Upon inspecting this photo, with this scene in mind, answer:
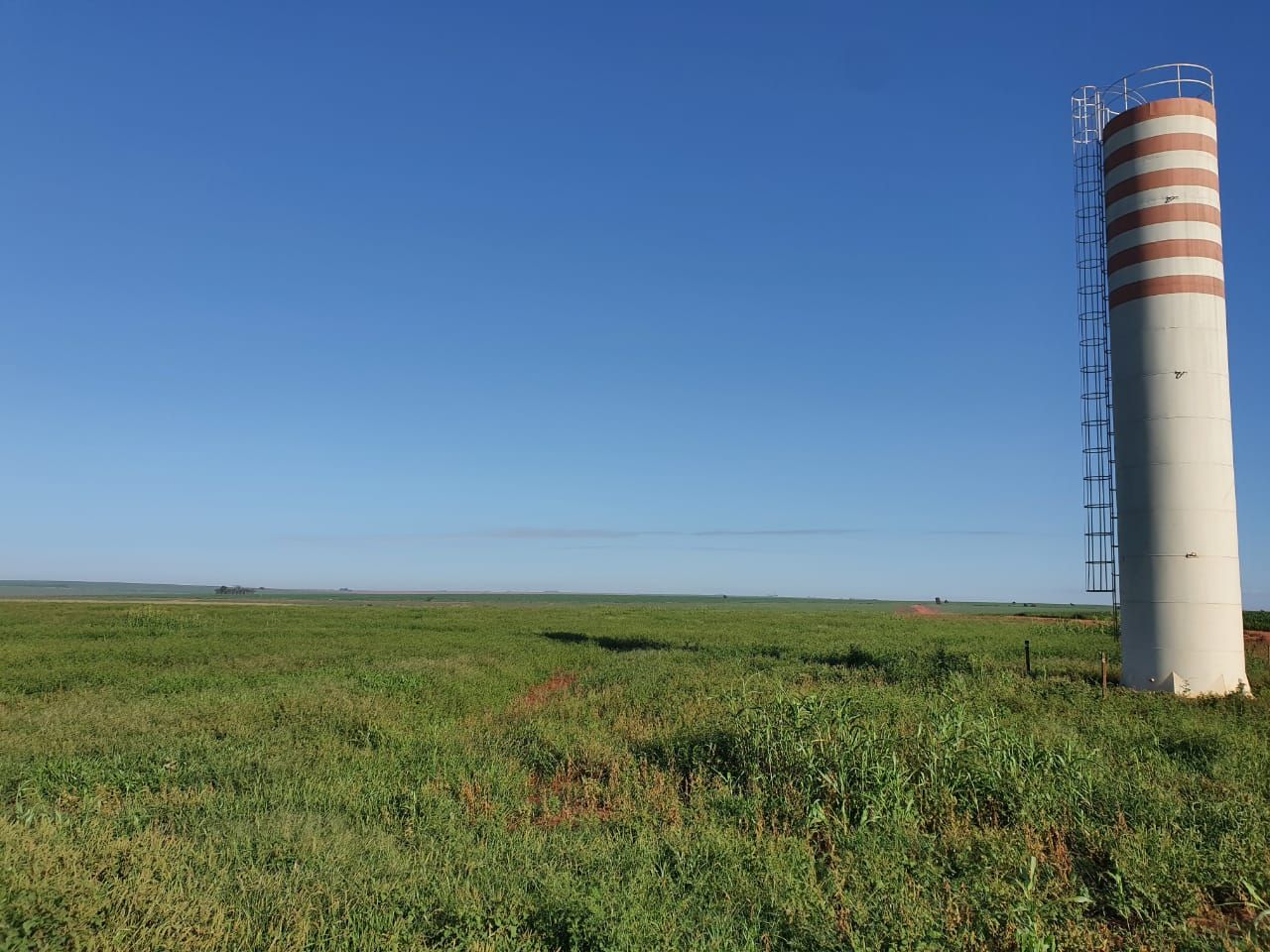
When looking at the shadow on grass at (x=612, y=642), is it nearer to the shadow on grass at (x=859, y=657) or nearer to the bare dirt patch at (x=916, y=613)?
the shadow on grass at (x=859, y=657)

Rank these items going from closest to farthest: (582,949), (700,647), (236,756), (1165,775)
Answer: (582,949)
(1165,775)
(236,756)
(700,647)

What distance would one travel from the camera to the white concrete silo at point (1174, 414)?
17.8 m

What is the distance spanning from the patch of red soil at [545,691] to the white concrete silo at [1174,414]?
547 inches

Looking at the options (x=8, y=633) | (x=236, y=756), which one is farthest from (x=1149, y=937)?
(x=8, y=633)

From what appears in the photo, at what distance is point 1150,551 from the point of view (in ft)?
59.8

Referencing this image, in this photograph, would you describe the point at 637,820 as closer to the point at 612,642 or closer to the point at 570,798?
the point at 570,798

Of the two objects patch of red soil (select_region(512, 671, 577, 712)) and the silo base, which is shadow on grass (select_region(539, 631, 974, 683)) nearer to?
the silo base

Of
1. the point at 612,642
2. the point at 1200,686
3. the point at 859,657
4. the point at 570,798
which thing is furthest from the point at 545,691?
the point at 612,642

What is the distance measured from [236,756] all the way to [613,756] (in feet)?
18.2

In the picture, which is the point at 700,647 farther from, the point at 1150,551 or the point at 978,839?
the point at 978,839

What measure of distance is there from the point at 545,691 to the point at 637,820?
12.3m

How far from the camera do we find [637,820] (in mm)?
8828

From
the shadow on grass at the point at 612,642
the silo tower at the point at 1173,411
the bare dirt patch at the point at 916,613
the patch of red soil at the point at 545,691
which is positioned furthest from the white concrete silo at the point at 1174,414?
the bare dirt patch at the point at 916,613

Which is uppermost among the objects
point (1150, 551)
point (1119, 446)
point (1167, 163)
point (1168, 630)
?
point (1167, 163)
